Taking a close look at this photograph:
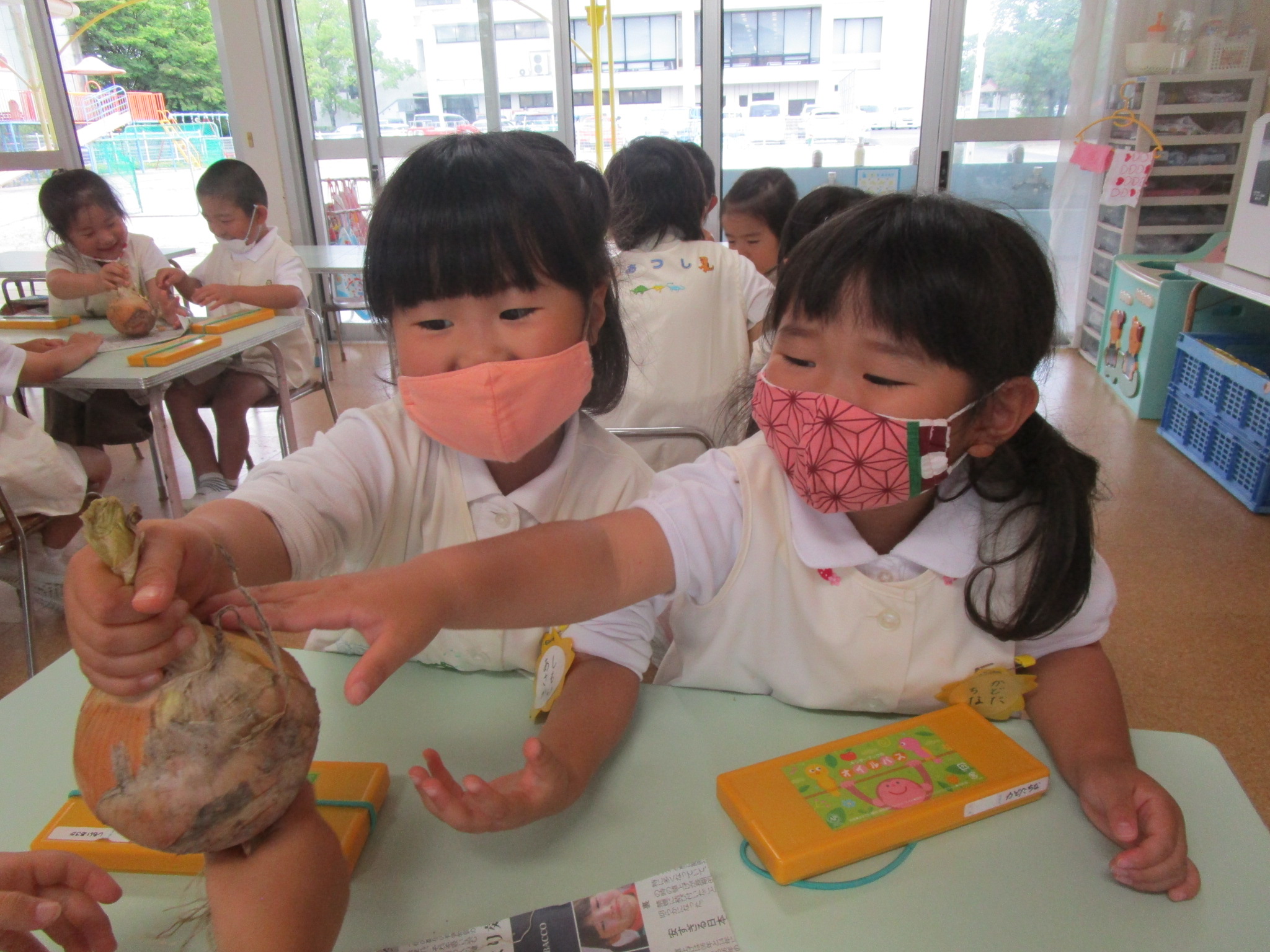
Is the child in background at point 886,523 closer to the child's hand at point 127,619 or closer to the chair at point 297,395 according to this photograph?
the child's hand at point 127,619

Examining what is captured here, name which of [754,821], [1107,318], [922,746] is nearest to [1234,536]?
[1107,318]

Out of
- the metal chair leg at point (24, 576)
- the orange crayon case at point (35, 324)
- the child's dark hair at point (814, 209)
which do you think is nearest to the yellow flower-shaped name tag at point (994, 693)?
the child's dark hair at point (814, 209)

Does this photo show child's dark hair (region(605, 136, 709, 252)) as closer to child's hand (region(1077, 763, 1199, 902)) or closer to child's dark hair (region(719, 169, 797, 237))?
child's dark hair (region(719, 169, 797, 237))

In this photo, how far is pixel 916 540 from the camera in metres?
0.95

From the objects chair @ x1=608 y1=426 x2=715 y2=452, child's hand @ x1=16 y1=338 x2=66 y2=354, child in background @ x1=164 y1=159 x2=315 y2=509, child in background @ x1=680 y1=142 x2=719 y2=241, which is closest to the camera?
chair @ x1=608 y1=426 x2=715 y2=452

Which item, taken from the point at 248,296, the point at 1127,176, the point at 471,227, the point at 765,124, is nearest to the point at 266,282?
the point at 248,296

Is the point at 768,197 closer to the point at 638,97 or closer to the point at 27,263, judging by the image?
the point at 638,97

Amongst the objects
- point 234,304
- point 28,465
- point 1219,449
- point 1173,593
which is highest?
point 234,304

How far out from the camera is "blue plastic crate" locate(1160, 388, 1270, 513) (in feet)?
9.63

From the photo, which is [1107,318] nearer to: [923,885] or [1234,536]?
[1234,536]

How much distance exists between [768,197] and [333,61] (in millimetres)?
4081

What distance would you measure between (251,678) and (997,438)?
81cm

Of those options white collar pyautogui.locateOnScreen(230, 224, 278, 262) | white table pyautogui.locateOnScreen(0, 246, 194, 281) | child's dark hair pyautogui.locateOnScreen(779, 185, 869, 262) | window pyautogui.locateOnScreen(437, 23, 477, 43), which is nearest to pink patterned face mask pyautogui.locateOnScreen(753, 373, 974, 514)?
child's dark hair pyautogui.locateOnScreen(779, 185, 869, 262)

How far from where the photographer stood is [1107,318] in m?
4.38
